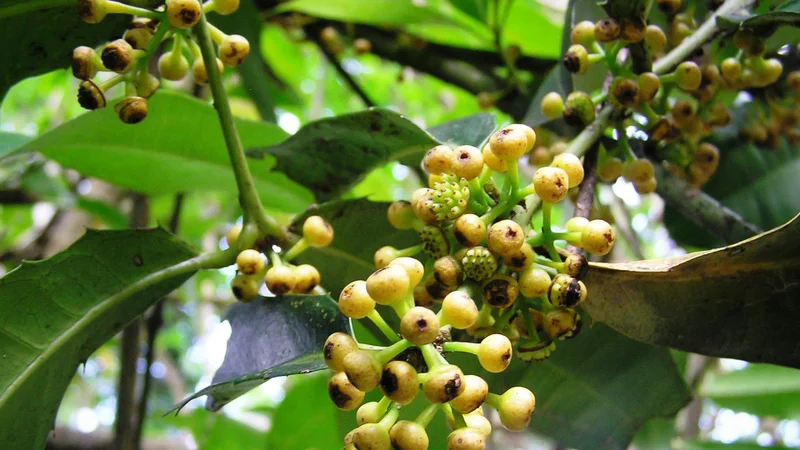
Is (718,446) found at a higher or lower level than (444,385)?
lower

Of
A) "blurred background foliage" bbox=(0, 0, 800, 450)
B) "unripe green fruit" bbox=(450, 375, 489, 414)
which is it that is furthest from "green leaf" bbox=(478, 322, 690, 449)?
"unripe green fruit" bbox=(450, 375, 489, 414)

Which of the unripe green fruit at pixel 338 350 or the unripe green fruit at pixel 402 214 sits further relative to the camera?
the unripe green fruit at pixel 402 214

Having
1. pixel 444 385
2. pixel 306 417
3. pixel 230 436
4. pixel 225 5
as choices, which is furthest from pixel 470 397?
pixel 230 436

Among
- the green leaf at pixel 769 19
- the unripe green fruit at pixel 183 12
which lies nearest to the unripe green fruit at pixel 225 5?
the unripe green fruit at pixel 183 12

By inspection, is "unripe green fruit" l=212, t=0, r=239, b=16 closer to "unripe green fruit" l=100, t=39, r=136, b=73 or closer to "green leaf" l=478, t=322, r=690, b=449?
"unripe green fruit" l=100, t=39, r=136, b=73

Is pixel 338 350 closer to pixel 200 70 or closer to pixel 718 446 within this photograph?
pixel 200 70

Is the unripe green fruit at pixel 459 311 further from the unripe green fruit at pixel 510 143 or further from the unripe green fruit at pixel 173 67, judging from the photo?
the unripe green fruit at pixel 173 67
